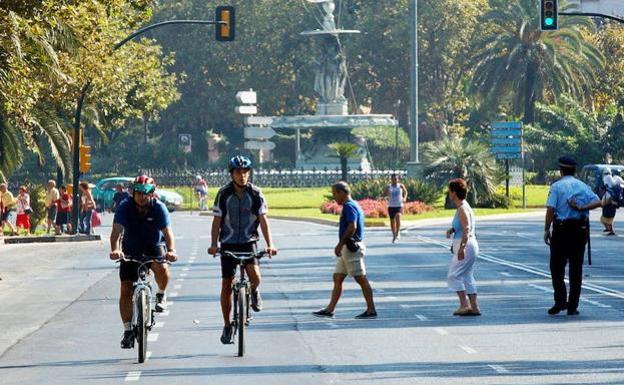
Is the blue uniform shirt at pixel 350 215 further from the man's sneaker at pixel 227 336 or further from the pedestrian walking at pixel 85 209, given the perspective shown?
the pedestrian walking at pixel 85 209

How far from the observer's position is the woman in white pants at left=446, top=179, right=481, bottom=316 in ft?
64.6

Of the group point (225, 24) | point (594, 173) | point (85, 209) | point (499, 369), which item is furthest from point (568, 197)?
point (594, 173)

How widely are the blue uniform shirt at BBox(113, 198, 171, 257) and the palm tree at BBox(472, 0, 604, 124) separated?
69.7m

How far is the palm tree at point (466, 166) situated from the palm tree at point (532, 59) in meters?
18.1

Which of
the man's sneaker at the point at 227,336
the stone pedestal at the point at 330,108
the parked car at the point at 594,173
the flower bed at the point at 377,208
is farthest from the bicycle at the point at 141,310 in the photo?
the stone pedestal at the point at 330,108

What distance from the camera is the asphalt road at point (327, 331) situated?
1436 centimetres

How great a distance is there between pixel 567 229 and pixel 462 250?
1.37 m

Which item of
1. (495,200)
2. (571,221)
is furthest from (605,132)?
(571,221)

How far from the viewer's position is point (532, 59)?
84.8 metres

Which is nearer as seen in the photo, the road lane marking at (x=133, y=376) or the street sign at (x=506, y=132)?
the road lane marking at (x=133, y=376)

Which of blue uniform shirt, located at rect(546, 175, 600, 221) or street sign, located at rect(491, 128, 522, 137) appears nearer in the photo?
blue uniform shirt, located at rect(546, 175, 600, 221)

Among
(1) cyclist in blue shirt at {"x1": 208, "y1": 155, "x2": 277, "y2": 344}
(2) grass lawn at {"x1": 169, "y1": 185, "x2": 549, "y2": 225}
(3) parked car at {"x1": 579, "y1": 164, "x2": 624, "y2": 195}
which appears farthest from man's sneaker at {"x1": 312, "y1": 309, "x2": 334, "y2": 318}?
(3) parked car at {"x1": 579, "y1": 164, "x2": 624, "y2": 195}

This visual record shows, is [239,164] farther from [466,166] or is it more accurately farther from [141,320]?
[466,166]

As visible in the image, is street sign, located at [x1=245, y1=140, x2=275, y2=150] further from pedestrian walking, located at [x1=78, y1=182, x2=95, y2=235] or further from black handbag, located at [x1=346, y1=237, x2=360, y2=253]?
black handbag, located at [x1=346, y1=237, x2=360, y2=253]
